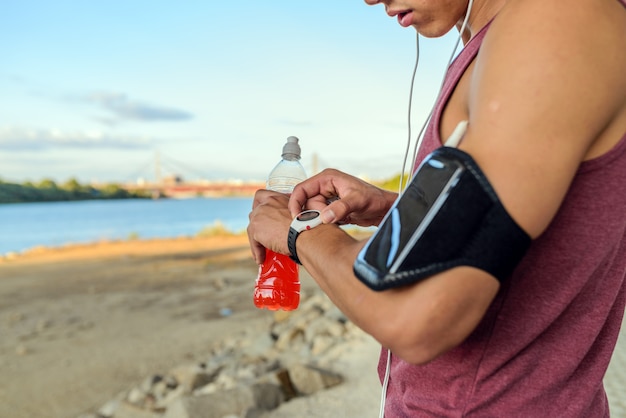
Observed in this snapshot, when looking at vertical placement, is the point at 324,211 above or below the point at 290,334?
above

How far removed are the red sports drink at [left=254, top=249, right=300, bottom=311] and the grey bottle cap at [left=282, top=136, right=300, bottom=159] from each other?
251mm

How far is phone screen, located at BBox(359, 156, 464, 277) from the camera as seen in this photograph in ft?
2.65

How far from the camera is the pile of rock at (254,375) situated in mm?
3875

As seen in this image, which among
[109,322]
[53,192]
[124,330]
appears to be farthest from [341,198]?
[53,192]

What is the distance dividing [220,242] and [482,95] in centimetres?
1658

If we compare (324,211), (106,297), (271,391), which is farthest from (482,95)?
(106,297)

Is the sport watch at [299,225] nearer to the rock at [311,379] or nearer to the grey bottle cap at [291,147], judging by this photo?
the grey bottle cap at [291,147]

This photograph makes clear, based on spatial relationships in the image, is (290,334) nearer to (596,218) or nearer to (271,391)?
(271,391)

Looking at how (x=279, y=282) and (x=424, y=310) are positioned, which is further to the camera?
(x=279, y=282)

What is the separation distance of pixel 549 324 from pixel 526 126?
0.34 metres

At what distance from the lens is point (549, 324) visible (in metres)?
0.96

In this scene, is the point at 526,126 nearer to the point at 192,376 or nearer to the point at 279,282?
the point at 279,282

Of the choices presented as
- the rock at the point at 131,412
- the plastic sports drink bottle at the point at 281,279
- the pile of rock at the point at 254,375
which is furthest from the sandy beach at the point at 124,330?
the plastic sports drink bottle at the point at 281,279

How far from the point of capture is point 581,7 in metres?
0.81
